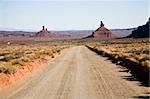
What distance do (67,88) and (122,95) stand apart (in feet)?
11.6

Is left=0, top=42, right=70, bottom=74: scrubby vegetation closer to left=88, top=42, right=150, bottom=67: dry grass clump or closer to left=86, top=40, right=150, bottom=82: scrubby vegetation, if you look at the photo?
left=86, top=40, right=150, bottom=82: scrubby vegetation

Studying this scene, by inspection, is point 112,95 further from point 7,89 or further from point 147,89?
point 7,89


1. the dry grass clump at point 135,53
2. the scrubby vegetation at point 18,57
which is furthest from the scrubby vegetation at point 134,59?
the scrubby vegetation at point 18,57

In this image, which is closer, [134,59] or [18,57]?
[134,59]

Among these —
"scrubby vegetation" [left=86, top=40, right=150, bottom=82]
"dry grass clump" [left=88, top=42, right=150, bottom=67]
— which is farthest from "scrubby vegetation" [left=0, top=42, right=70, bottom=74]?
"dry grass clump" [left=88, top=42, right=150, bottom=67]

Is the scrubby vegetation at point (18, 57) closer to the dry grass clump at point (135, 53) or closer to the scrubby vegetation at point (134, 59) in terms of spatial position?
the scrubby vegetation at point (134, 59)

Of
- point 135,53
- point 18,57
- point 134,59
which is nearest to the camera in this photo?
point 134,59

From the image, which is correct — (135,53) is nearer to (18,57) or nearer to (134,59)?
(18,57)

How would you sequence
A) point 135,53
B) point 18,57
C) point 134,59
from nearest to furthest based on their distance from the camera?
point 134,59 → point 18,57 → point 135,53

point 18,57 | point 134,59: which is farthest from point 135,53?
point 134,59

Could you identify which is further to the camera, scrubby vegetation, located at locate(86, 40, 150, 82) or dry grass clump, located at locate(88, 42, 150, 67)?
dry grass clump, located at locate(88, 42, 150, 67)

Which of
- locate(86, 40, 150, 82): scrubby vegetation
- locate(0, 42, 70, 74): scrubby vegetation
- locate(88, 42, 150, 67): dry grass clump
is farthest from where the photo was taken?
locate(88, 42, 150, 67): dry grass clump

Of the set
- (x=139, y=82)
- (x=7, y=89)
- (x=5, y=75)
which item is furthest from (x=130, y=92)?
(x=5, y=75)

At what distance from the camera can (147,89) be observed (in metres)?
18.3
